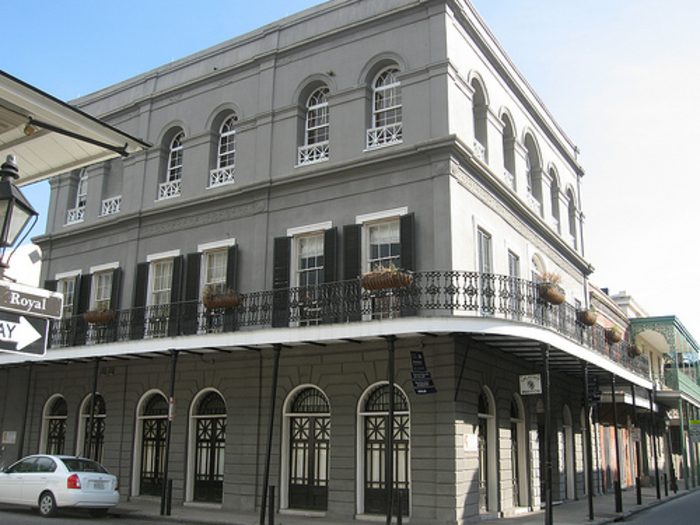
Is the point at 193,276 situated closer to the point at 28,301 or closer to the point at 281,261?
the point at 281,261

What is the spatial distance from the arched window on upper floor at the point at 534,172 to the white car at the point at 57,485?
47.6 ft

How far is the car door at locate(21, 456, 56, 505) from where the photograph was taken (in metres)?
14.3

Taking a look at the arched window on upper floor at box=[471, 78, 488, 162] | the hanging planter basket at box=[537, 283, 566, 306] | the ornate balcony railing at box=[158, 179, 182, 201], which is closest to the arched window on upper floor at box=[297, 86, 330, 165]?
the arched window on upper floor at box=[471, 78, 488, 162]

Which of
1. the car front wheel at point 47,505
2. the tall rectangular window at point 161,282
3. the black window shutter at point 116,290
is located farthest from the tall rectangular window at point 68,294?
the car front wheel at point 47,505

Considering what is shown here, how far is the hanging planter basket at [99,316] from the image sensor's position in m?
18.3

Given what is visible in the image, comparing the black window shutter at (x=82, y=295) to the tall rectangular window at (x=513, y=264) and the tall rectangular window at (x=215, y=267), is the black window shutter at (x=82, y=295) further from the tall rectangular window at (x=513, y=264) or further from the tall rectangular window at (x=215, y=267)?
the tall rectangular window at (x=513, y=264)

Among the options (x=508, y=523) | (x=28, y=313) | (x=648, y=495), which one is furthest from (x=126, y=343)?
(x=648, y=495)

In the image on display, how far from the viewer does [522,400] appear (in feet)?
57.7

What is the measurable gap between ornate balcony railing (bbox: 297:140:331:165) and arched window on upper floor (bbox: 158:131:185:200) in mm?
4350

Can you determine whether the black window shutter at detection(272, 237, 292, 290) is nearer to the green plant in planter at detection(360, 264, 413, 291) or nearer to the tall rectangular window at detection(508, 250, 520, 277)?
the green plant in planter at detection(360, 264, 413, 291)

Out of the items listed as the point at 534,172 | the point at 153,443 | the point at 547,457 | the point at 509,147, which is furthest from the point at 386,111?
the point at 153,443

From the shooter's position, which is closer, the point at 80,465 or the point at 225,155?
the point at 80,465

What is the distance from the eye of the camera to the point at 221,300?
1616 centimetres

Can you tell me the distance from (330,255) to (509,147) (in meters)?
6.98
